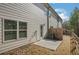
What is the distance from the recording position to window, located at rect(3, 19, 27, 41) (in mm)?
5167

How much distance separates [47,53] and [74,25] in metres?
1.43

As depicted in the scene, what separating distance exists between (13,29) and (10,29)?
15 cm

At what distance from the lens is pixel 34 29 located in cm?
630

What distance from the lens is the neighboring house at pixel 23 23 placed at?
5107mm

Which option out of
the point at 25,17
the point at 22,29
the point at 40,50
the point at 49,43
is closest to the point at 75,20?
the point at 49,43

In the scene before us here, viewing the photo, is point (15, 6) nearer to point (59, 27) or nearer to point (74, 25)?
point (59, 27)

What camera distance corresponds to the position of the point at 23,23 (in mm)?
5977

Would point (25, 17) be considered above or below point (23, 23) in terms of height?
above

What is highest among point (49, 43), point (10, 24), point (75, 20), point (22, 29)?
point (75, 20)

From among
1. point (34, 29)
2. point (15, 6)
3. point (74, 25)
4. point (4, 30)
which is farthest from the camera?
point (34, 29)

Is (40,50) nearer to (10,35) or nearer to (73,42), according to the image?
(10,35)

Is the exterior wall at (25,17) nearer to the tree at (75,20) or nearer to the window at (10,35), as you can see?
the window at (10,35)

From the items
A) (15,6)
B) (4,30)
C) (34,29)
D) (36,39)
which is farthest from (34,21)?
(4,30)
